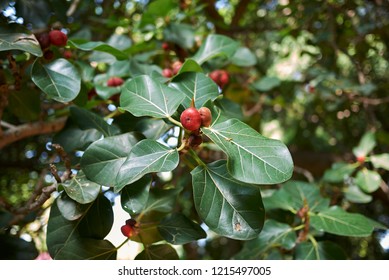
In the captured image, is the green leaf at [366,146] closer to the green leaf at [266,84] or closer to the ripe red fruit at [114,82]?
the green leaf at [266,84]

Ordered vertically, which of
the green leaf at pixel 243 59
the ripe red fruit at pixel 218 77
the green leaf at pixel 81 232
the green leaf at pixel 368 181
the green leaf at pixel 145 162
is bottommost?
the green leaf at pixel 368 181

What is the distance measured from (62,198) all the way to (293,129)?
6.51 feet

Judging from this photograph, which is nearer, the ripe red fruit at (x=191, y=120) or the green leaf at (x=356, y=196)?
the ripe red fruit at (x=191, y=120)

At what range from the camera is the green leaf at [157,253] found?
80 centimetres

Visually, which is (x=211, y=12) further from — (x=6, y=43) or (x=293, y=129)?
(x=6, y=43)

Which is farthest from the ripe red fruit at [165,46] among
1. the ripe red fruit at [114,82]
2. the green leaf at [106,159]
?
the green leaf at [106,159]

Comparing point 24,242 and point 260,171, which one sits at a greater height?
point 260,171

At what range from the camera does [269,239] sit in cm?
99

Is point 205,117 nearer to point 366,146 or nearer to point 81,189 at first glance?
point 81,189

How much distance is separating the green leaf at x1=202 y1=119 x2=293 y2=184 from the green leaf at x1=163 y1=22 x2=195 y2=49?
0.71 m

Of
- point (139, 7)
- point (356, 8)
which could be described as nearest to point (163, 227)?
point (139, 7)

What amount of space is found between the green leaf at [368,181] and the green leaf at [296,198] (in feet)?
0.96

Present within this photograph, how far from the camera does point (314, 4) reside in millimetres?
1684

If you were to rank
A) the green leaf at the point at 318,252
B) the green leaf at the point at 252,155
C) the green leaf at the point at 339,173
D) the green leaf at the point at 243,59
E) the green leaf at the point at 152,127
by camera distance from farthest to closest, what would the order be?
the green leaf at the point at 339,173, the green leaf at the point at 243,59, the green leaf at the point at 318,252, the green leaf at the point at 152,127, the green leaf at the point at 252,155
